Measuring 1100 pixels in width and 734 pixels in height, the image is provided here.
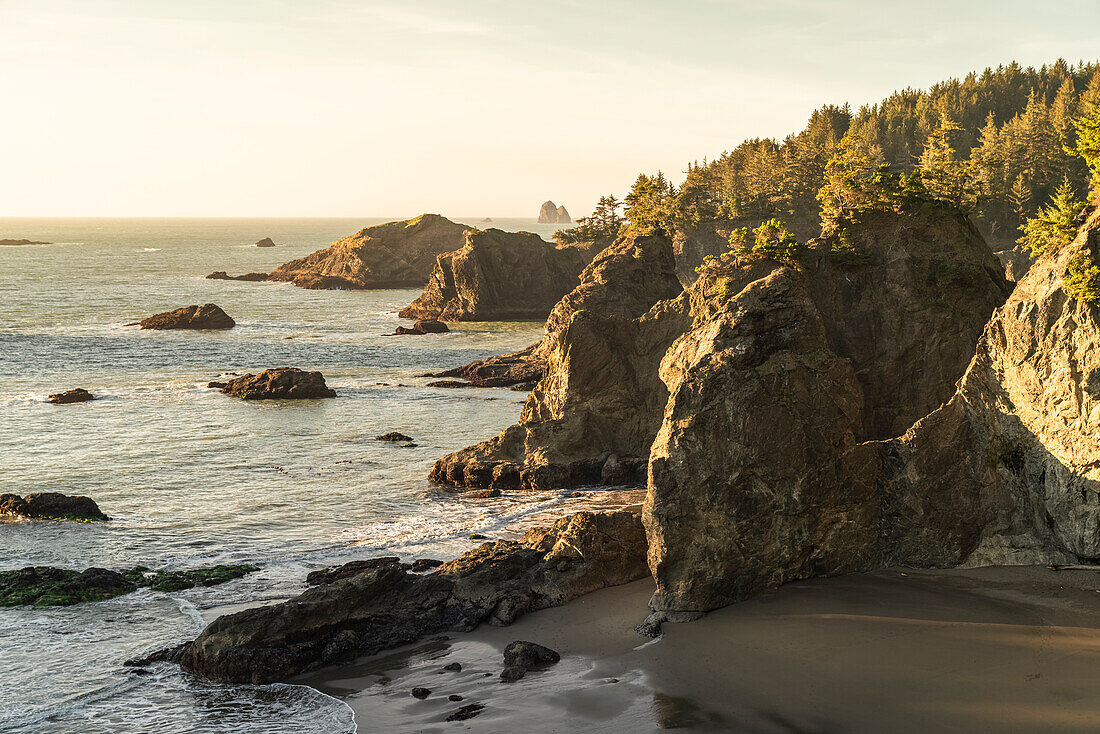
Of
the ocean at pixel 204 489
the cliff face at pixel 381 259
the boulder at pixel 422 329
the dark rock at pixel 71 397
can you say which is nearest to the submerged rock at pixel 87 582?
the ocean at pixel 204 489

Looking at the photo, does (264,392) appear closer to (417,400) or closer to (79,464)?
(417,400)

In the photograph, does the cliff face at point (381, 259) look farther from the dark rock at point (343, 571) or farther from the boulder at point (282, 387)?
the dark rock at point (343, 571)

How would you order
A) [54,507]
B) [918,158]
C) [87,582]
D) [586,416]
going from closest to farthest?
1. [87,582]
2. [54,507]
3. [586,416]
4. [918,158]

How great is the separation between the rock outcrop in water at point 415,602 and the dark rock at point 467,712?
4.09 m

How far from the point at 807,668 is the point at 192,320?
85260 millimetres

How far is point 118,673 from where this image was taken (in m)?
20.0

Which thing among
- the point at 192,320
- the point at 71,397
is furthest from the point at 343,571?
the point at 192,320

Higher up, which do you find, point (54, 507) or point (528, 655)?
point (528, 655)

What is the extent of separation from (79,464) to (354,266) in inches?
4346

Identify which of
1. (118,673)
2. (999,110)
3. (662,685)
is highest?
(999,110)

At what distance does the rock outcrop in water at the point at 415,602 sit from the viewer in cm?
1923

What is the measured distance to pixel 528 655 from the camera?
18438mm

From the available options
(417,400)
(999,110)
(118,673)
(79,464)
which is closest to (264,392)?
(417,400)

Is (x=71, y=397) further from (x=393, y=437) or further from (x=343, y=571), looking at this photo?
(x=343, y=571)
